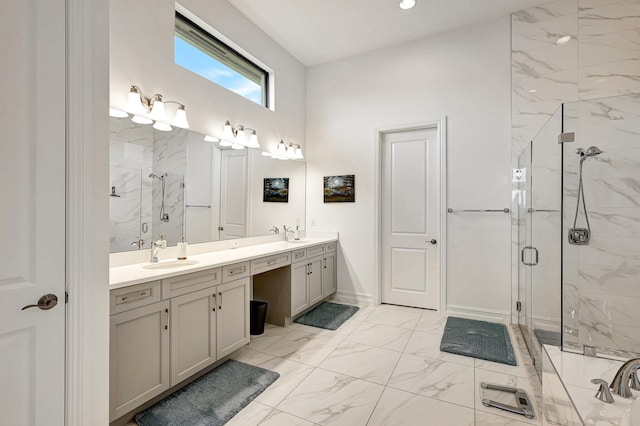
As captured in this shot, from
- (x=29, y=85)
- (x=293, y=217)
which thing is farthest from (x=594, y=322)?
(x=29, y=85)

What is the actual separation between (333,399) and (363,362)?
0.55 m

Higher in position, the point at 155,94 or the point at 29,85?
the point at 155,94

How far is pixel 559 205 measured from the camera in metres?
2.01

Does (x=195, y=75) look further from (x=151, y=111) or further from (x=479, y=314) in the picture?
(x=479, y=314)

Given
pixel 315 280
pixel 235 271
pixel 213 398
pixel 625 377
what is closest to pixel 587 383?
pixel 625 377

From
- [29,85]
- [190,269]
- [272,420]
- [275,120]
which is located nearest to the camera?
[29,85]

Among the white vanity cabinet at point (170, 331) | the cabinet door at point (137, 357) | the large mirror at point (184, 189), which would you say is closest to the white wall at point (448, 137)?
the large mirror at point (184, 189)

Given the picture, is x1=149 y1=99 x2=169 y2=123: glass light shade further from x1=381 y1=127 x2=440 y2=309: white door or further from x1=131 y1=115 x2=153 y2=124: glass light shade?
x1=381 y1=127 x2=440 y2=309: white door

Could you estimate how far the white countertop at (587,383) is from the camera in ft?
4.33

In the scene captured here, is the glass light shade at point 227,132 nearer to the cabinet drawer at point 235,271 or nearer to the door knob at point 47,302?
the cabinet drawer at point 235,271

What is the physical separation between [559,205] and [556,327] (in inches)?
32.4

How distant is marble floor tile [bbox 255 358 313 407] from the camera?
2.00 meters

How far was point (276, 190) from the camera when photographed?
3.83 metres

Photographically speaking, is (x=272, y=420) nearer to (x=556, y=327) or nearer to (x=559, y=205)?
(x=556, y=327)
